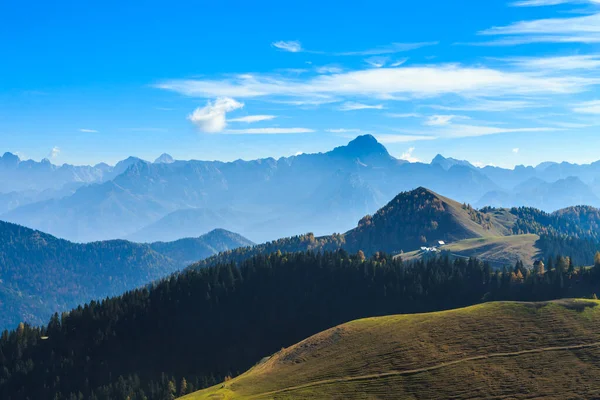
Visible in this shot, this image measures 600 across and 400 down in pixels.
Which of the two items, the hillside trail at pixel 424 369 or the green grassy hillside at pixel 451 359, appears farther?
the hillside trail at pixel 424 369

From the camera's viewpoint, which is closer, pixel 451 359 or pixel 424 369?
pixel 424 369

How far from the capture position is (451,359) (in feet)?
424

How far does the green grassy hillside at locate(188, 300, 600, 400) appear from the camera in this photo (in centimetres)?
11875

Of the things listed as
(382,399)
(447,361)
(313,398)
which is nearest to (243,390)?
(313,398)

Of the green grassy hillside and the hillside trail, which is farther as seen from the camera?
the hillside trail

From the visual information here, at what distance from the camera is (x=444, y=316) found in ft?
505

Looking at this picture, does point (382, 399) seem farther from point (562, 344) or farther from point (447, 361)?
point (562, 344)

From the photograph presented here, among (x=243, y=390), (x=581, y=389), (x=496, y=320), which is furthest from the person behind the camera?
(x=496, y=320)

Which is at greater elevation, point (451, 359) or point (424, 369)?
point (451, 359)

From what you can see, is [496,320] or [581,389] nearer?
[581,389]

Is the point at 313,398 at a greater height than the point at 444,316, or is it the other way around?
the point at 444,316

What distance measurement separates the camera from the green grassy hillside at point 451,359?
119 metres

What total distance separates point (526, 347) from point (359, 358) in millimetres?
42132

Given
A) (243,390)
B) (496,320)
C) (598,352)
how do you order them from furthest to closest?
(496,320) → (243,390) → (598,352)
